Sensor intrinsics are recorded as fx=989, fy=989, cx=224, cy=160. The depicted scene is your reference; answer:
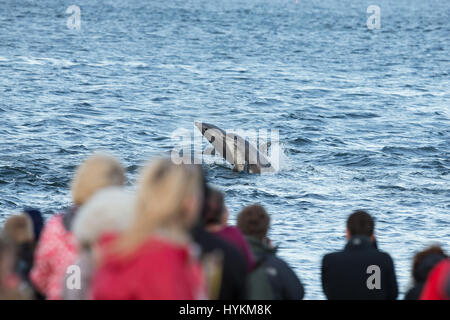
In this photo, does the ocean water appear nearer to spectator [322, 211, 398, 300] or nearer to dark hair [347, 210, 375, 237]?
spectator [322, 211, 398, 300]

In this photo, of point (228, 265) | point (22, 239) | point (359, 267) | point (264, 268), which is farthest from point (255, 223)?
point (22, 239)

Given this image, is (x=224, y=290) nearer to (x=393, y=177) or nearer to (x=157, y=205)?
(x=157, y=205)

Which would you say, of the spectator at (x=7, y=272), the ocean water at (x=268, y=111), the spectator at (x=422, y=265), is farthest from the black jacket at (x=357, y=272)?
the ocean water at (x=268, y=111)

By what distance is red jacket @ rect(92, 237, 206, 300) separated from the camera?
19.7 ft

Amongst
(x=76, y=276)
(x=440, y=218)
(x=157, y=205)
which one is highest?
(x=157, y=205)

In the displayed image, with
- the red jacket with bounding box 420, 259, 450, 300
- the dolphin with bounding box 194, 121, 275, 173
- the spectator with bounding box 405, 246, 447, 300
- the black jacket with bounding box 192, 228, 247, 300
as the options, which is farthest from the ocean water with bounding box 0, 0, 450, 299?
the red jacket with bounding box 420, 259, 450, 300

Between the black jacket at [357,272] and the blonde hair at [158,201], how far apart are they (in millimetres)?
4123

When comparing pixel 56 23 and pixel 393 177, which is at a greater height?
pixel 56 23

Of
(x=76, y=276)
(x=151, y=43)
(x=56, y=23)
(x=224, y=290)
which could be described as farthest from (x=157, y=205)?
(x=56, y=23)

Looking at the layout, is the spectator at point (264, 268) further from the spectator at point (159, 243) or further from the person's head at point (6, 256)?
the person's head at point (6, 256)

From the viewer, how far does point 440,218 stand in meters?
21.7

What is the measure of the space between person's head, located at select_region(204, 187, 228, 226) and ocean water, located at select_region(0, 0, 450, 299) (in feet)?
25.8

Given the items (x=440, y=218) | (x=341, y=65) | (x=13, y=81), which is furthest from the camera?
(x=341, y=65)

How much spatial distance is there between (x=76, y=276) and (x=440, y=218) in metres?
14.7
